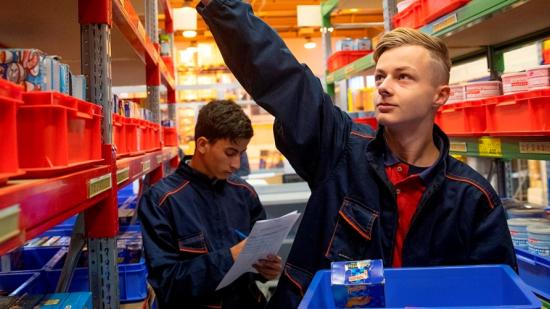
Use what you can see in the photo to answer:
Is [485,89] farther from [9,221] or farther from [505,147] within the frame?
[9,221]

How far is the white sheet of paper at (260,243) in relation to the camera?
181 centimetres

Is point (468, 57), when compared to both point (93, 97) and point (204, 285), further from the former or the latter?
point (93, 97)

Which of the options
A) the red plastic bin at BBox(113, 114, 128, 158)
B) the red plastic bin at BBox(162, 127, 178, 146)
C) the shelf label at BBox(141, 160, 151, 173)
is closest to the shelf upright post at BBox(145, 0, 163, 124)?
the red plastic bin at BBox(162, 127, 178, 146)

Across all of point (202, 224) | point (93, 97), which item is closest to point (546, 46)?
point (202, 224)

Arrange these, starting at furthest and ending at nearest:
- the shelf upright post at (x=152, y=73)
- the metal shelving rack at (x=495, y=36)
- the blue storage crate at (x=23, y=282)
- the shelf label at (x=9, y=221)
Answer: the shelf upright post at (x=152, y=73), the metal shelving rack at (x=495, y=36), the blue storage crate at (x=23, y=282), the shelf label at (x=9, y=221)

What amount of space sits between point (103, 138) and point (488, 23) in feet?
6.53

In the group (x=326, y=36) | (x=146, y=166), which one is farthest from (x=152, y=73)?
(x=326, y=36)

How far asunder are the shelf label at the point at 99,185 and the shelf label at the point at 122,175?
0.16 meters

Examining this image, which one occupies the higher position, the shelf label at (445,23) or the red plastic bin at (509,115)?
the shelf label at (445,23)

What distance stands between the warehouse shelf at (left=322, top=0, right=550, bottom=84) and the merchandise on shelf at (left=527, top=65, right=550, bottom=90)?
25cm

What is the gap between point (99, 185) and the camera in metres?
1.36

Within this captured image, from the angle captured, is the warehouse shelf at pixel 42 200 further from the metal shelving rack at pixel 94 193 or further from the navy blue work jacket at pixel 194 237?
A: the navy blue work jacket at pixel 194 237

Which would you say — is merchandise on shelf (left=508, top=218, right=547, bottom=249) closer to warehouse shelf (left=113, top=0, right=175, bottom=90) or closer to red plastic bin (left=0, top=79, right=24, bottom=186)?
warehouse shelf (left=113, top=0, right=175, bottom=90)

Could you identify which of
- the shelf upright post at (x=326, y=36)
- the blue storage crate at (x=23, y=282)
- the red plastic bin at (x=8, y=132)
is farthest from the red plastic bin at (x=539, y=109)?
the shelf upright post at (x=326, y=36)
